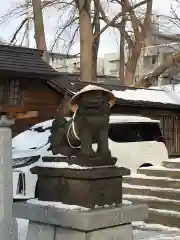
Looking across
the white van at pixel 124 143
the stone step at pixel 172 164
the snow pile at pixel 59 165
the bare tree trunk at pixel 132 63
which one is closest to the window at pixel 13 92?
the white van at pixel 124 143

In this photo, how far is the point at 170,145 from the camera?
20.2 m

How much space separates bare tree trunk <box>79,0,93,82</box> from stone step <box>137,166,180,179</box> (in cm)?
861

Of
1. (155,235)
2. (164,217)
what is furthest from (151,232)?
(164,217)

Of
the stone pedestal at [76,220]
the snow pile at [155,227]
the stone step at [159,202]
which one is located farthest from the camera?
the stone step at [159,202]

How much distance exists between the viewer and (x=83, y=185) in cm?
464

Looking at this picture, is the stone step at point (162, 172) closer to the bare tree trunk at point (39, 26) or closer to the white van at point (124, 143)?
the white van at point (124, 143)

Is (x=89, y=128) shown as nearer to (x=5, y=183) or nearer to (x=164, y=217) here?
(x=5, y=183)

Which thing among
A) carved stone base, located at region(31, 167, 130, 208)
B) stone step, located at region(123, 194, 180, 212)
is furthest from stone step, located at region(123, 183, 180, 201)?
carved stone base, located at region(31, 167, 130, 208)

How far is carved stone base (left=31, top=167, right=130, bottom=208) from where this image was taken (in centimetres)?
461

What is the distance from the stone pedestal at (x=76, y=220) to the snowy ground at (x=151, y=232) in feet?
7.97

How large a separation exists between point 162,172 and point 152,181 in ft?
1.05

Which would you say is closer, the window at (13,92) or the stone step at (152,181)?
the stone step at (152,181)

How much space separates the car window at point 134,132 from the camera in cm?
1197

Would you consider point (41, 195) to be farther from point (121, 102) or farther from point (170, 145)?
point (170, 145)
